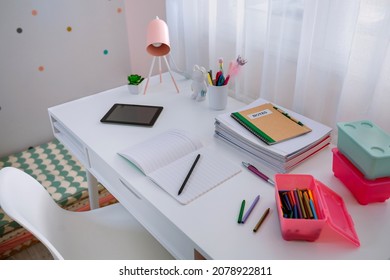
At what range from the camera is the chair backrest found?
33.3 inches

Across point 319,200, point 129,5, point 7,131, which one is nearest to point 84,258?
point 319,200

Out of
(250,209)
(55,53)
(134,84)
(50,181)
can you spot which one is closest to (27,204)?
(250,209)

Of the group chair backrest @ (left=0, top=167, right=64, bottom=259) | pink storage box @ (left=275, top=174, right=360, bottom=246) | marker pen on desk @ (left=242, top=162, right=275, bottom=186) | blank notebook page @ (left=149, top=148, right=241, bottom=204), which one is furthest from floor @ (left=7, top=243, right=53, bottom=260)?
pink storage box @ (left=275, top=174, right=360, bottom=246)

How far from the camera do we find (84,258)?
1061 mm

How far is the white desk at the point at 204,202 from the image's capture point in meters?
0.80

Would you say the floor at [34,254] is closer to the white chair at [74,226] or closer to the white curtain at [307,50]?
the white chair at [74,226]

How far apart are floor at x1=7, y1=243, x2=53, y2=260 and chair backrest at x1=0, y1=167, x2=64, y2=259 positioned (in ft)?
2.21

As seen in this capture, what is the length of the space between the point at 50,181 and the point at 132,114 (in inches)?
26.0

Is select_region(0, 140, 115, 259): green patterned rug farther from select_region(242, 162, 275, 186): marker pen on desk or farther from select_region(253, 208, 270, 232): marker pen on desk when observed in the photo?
select_region(253, 208, 270, 232): marker pen on desk

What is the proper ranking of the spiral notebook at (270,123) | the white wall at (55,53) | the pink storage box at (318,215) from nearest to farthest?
the pink storage box at (318,215) → the spiral notebook at (270,123) → the white wall at (55,53)

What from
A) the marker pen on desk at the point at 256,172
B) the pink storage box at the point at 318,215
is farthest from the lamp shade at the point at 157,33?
the pink storage box at the point at 318,215

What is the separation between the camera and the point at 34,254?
65.6 inches

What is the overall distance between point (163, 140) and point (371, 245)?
61cm

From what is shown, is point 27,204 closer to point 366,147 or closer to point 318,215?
point 318,215
